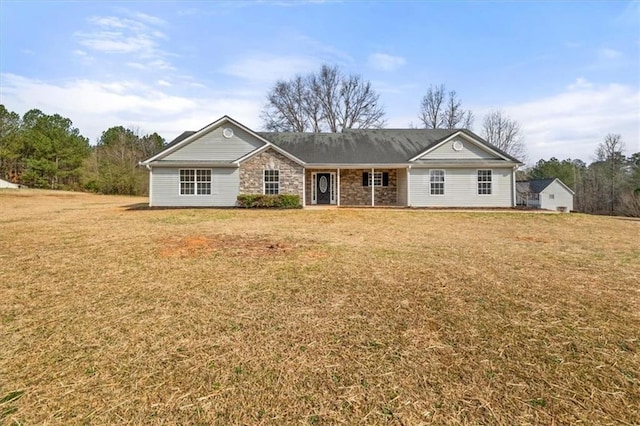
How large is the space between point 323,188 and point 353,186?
1863 mm

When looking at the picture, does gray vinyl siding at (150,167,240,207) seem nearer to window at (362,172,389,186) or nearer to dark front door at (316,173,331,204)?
dark front door at (316,173,331,204)

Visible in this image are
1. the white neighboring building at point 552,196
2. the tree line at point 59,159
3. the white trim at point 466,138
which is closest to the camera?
the white trim at point 466,138

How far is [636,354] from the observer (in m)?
2.94

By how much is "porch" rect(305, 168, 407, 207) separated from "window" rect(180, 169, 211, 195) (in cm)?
578

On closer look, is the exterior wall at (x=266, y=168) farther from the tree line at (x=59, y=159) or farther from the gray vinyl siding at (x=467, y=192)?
the tree line at (x=59, y=159)

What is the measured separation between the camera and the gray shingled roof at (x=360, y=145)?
19.2m

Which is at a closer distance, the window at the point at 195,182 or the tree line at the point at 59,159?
the window at the point at 195,182

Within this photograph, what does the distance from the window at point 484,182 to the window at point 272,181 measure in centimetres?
1149

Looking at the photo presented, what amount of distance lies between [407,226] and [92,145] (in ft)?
190

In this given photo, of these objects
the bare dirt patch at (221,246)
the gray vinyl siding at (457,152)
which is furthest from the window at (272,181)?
the bare dirt patch at (221,246)

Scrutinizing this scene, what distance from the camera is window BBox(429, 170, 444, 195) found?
18.5m

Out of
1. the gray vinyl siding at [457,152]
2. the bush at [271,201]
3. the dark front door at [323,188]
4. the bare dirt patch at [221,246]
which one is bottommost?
the bare dirt patch at [221,246]

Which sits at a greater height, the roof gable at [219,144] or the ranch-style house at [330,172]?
the roof gable at [219,144]

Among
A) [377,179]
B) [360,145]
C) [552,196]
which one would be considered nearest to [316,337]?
[377,179]
